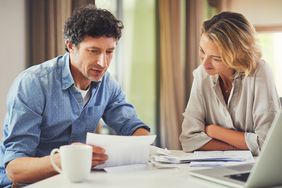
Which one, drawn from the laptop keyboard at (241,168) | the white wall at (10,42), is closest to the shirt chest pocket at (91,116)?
the laptop keyboard at (241,168)

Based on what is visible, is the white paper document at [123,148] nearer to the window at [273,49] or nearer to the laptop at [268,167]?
the laptop at [268,167]

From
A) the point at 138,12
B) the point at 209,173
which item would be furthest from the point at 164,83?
the point at 209,173

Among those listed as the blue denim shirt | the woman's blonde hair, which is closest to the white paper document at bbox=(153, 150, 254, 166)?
the blue denim shirt

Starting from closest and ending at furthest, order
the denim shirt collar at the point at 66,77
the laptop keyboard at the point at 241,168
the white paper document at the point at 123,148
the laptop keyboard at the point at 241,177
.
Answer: the laptop keyboard at the point at 241,177 → the laptop keyboard at the point at 241,168 → the white paper document at the point at 123,148 → the denim shirt collar at the point at 66,77

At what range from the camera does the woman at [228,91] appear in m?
1.76

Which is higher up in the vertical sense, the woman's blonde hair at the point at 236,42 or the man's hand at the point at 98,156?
the woman's blonde hair at the point at 236,42

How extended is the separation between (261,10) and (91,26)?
7.04 feet

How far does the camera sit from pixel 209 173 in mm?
1104

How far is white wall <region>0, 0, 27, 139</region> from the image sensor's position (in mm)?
2748

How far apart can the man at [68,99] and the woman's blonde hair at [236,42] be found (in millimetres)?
478

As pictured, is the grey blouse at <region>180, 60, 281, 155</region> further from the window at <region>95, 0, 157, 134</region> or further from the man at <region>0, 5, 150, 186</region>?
the window at <region>95, 0, 157, 134</region>

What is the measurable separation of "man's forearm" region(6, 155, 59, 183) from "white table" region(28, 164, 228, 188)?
0.16 m

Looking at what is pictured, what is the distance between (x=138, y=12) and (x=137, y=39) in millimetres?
225

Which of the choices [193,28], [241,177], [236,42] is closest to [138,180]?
[241,177]
